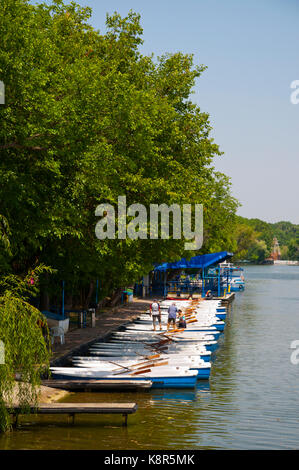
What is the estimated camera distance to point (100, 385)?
22.9m

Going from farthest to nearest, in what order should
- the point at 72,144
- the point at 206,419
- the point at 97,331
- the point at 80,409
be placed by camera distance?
the point at 97,331
the point at 72,144
the point at 206,419
the point at 80,409

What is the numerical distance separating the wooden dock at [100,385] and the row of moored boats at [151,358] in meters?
0.53

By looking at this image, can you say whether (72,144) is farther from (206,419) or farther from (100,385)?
(206,419)

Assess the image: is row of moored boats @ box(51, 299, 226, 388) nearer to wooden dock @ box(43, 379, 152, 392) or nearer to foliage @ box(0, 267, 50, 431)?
wooden dock @ box(43, 379, 152, 392)

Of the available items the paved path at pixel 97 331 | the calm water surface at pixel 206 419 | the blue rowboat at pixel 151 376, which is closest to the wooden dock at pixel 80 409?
the calm water surface at pixel 206 419

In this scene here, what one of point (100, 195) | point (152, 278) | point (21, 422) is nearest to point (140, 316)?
point (100, 195)

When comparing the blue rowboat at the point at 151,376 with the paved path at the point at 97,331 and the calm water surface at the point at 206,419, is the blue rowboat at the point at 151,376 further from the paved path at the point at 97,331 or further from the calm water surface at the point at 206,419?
the paved path at the point at 97,331

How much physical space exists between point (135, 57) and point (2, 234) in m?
25.1

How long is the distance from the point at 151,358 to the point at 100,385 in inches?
161

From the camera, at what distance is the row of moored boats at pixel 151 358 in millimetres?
23891

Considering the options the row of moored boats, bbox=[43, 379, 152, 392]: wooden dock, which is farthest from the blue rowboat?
bbox=[43, 379, 152, 392]: wooden dock

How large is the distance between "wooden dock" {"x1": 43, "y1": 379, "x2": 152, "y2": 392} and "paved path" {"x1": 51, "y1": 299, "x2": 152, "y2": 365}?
7.84ft

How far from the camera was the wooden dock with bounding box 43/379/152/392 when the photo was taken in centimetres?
2264

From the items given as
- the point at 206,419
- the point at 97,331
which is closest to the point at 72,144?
the point at 206,419
